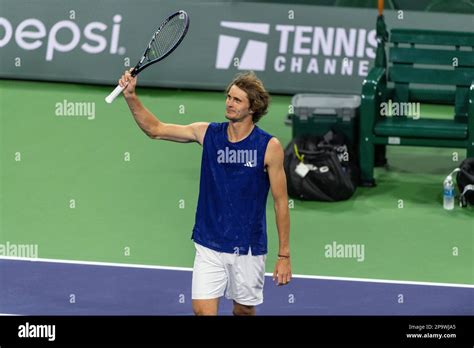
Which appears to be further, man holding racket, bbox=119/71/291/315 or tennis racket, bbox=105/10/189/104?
tennis racket, bbox=105/10/189/104

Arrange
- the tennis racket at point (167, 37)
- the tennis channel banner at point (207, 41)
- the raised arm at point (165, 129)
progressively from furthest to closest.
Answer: the tennis channel banner at point (207, 41)
the tennis racket at point (167, 37)
the raised arm at point (165, 129)

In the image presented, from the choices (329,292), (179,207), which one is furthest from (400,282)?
(179,207)

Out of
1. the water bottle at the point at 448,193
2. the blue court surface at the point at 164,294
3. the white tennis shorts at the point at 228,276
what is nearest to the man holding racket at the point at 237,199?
the white tennis shorts at the point at 228,276

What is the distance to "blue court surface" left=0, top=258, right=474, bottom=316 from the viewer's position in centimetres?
1111

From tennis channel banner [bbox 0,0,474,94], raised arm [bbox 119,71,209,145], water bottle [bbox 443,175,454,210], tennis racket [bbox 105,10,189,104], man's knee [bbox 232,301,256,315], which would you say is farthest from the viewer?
tennis channel banner [bbox 0,0,474,94]

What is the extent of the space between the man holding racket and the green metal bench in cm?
533

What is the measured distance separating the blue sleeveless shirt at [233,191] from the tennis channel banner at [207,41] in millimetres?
8640

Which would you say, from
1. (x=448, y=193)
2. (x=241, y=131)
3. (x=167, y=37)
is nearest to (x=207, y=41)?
(x=448, y=193)

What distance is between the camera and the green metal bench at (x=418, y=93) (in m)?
14.3

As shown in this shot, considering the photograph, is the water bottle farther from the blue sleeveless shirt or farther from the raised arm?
the raised arm

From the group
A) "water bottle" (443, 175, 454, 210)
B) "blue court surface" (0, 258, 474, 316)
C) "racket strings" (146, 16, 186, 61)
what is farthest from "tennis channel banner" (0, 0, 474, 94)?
"racket strings" (146, 16, 186, 61)
